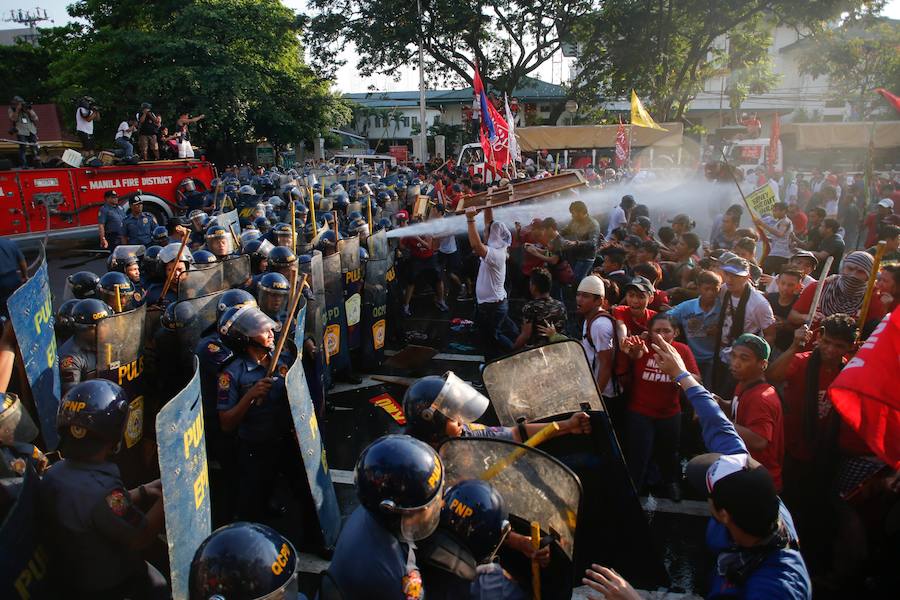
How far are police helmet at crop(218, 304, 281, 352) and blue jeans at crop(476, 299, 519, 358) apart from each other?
10.9ft

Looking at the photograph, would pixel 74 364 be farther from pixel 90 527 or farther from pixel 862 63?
pixel 862 63

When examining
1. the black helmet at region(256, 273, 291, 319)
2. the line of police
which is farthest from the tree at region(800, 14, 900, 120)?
the black helmet at region(256, 273, 291, 319)

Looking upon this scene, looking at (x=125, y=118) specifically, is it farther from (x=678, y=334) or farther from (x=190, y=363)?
(x=678, y=334)

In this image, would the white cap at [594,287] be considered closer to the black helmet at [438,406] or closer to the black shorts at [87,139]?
the black helmet at [438,406]

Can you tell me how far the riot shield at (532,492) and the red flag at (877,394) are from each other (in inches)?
59.0

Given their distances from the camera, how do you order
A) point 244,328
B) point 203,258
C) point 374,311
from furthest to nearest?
A: point 374,311 → point 203,258 → point 244,328

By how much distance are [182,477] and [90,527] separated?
15.6 inches

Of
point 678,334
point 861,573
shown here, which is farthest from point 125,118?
point 861,573

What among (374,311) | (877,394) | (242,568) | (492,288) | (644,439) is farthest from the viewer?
(374,311)

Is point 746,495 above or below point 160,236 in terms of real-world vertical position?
below

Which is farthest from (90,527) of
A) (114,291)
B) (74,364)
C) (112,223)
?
(112,223)

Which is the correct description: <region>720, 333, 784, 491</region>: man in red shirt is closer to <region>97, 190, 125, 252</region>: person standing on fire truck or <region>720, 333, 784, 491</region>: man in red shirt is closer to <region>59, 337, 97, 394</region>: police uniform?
<region>59, 337, 97, 394</region>: police uniform

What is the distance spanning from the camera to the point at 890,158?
3275cm

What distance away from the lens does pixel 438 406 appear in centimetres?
292
